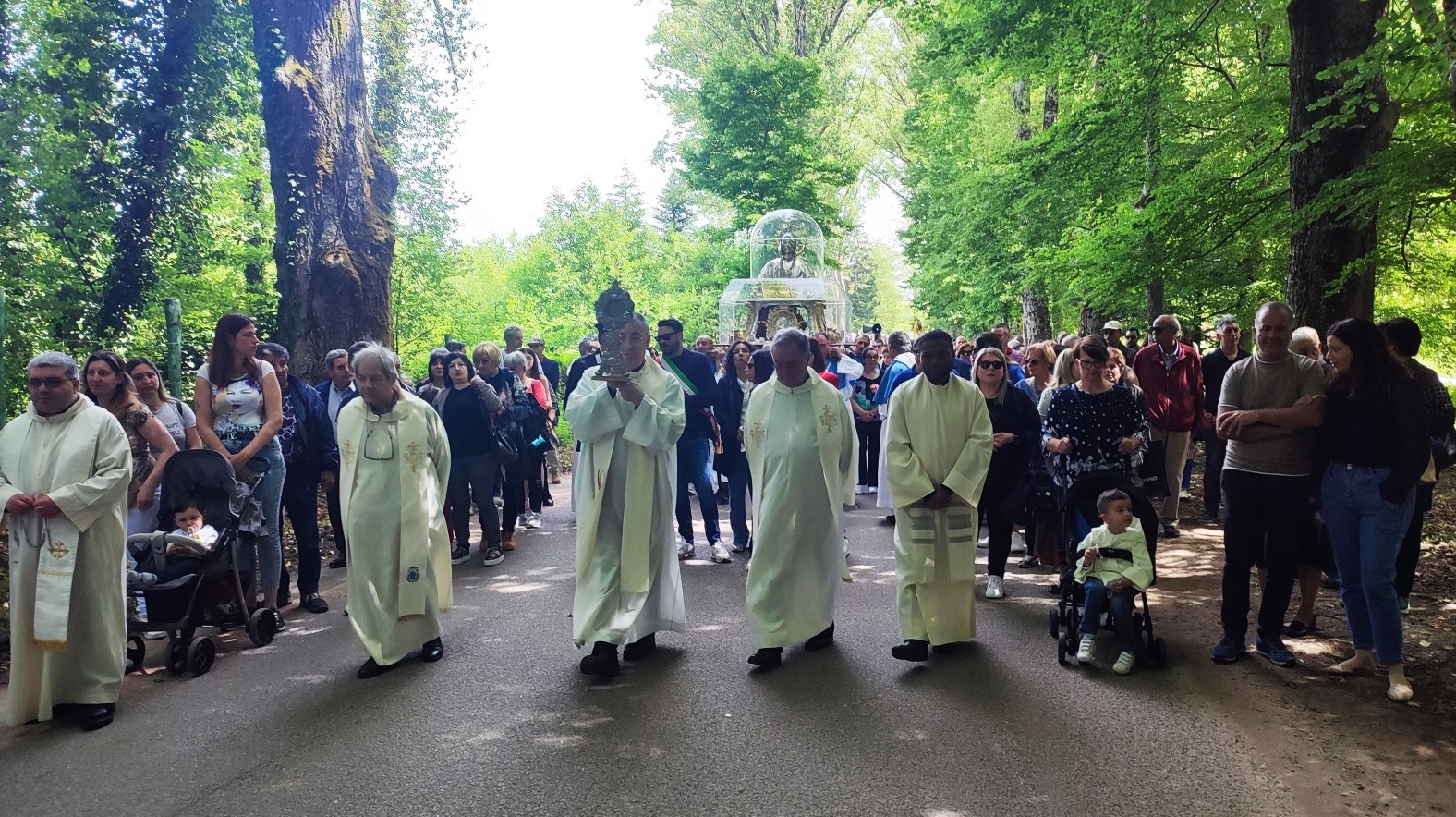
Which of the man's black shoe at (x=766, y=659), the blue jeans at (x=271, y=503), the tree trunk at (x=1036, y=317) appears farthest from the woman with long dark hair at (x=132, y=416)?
the tree trunk at (x=1036, y=317)

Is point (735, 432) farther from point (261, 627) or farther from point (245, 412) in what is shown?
point (261, 627)

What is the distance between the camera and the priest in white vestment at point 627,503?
19.1 ft

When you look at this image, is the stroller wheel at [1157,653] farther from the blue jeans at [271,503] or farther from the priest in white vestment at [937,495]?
the blue jeans at [271,503]

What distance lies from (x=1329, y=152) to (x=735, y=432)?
5.93 meters

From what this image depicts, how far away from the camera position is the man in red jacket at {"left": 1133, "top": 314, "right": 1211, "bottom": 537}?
9.52m

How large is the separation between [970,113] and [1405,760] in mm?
20583

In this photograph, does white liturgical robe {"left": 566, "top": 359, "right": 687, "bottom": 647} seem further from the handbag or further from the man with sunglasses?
the handbag

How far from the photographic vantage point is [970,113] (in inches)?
895

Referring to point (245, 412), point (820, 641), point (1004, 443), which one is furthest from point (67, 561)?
point (1004, 443)

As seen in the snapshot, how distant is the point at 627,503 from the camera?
19.5ft

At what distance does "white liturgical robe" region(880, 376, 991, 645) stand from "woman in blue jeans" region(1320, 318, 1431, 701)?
192cm

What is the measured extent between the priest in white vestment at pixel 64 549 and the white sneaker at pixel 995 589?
19.3 feet

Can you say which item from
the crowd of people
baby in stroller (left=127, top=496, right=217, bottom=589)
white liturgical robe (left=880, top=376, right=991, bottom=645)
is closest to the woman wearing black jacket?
the crowd of people

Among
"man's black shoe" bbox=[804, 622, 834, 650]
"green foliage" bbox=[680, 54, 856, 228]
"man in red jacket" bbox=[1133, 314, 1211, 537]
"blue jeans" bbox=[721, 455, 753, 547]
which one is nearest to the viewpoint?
"man's black shoe" bbox=[804, 622, 834, 650]
